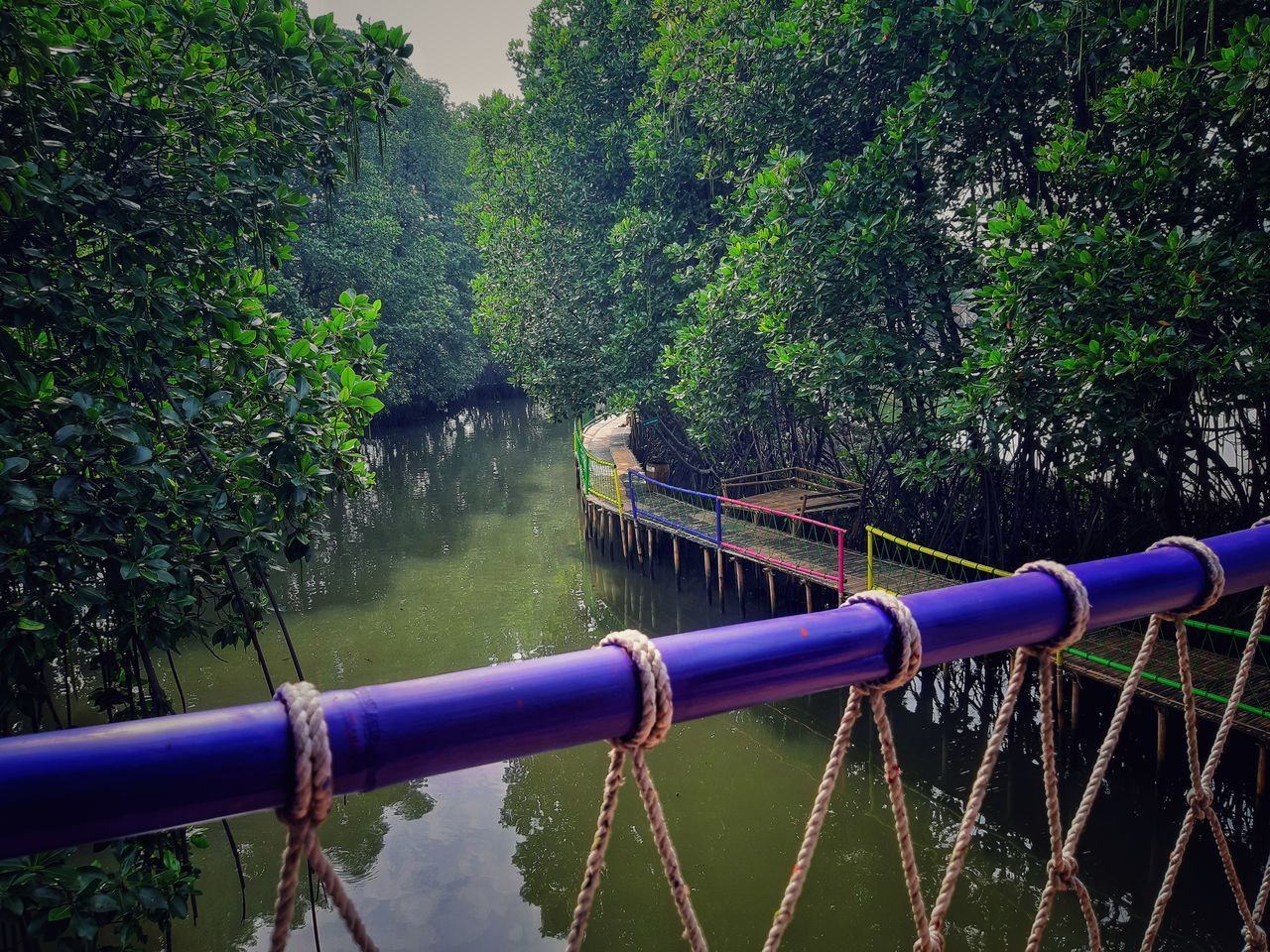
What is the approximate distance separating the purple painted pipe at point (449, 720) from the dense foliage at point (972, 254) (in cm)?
621

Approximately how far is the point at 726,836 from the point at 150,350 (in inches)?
234

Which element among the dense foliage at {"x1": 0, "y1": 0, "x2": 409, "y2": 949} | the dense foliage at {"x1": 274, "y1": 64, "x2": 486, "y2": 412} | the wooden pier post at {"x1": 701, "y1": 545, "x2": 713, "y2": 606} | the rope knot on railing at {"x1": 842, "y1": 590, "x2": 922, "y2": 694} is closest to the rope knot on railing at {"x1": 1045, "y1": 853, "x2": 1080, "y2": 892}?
the rope knot on railing at {"x1": 842, "y1": 590, "x2": 922, "y2": 694}

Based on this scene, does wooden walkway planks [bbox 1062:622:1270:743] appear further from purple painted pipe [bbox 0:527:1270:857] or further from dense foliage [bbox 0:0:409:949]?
dense foliage [bbox 0:0:409:949]

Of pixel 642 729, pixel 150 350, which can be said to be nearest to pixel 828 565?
pixel 150 350

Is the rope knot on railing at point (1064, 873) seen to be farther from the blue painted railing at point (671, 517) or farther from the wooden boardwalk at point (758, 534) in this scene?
the blue painted railing at point (671, 517)

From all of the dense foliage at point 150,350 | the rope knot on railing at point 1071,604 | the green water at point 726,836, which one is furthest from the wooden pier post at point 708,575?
the rope knot on railing at point 1071,604

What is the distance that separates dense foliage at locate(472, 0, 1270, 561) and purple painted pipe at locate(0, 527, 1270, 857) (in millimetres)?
6214

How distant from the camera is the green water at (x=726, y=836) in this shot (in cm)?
621

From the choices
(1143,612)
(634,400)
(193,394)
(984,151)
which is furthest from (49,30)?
(634,400)

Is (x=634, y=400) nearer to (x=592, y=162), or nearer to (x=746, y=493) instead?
(x=746, y=493)

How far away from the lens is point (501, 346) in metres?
18.8

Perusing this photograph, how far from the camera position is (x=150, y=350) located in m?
4.02

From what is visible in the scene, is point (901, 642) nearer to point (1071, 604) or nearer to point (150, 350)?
point (1071, 604)

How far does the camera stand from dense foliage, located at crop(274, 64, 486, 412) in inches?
874
